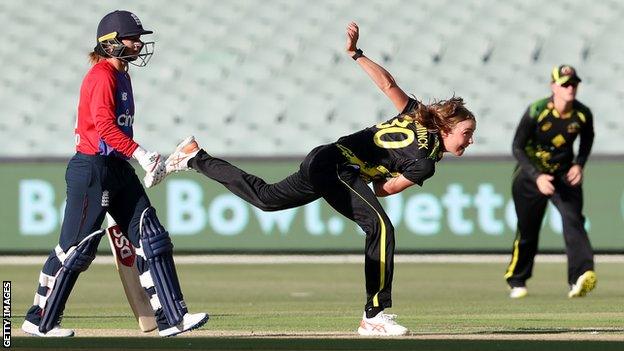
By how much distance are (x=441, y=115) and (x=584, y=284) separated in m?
4.31

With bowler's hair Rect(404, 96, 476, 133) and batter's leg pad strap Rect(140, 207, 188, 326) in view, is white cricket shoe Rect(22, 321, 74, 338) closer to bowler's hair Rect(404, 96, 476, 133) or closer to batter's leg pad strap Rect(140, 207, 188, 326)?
batter's leg pad strap Rect(140, 207, 188, 326)

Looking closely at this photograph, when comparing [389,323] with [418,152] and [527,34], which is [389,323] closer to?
[418,152]

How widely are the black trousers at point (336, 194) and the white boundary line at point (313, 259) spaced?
796 cm

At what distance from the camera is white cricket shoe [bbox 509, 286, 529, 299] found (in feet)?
41.3

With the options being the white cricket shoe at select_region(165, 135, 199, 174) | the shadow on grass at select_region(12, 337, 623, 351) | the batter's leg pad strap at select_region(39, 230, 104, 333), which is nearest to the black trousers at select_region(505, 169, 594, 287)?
the white cricket shoe at select_region(165, 135, 199, 174)

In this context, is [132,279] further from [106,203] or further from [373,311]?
[373,311]

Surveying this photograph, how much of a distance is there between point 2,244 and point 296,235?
353 centimetres

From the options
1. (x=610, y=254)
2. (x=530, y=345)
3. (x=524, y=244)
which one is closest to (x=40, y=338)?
(x=530, y=345)

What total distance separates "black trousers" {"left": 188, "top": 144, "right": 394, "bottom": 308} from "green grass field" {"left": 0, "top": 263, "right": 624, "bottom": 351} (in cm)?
41

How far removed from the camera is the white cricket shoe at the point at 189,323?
809 centimetres

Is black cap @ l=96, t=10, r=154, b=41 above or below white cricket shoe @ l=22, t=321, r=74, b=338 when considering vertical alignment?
above

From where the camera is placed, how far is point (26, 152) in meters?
20.0

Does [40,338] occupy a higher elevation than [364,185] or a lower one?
lower

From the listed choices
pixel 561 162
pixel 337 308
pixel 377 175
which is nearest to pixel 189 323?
pixel 377 175
